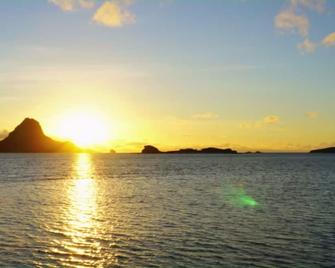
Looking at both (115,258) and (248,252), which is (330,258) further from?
(115,258)

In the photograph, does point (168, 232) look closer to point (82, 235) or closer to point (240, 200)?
point (82, 235)

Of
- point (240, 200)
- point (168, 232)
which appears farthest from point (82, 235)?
point (240, 200)

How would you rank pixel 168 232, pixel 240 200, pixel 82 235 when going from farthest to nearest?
pixel 240 200 < pixel 168 232 < pixel 82 235

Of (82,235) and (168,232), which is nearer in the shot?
(82,235)

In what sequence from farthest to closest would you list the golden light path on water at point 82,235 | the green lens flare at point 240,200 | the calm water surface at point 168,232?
the green lens flare at point 240,200 < the golden light path on water at point 82,235 < the calm water surface at point 168,232

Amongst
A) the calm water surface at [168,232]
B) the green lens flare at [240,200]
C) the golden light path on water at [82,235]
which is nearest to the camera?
the calm water surface at [168,232]

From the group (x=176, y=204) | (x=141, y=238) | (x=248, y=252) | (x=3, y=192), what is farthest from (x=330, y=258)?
(x=3, y=192)

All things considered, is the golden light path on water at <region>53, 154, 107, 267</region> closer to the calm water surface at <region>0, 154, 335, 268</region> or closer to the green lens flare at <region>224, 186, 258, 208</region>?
the calm water surface at <region>0, 154, 335, 268</region>

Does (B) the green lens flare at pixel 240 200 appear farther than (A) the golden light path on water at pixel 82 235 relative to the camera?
Yes

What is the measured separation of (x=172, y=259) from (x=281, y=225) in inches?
673

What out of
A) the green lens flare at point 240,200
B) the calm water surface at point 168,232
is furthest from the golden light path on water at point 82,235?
the green lens flare at point 240,200

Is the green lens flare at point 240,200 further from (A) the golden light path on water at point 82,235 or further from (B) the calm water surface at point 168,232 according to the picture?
(A) the golden light path on water at point 82,235

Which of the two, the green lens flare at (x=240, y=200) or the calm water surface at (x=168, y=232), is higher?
the green lens flare at (x=240, y=200)

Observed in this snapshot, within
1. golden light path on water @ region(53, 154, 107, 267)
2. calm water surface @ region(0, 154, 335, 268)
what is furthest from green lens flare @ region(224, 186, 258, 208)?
golden light path on water @ region(53, 154, 107, 267)
